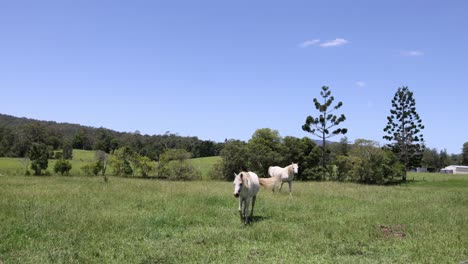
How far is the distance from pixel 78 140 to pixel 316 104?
73.2m

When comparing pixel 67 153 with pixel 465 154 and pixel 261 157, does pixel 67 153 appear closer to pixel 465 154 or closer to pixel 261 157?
pixel 261 157

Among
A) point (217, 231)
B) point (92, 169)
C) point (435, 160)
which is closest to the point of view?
point (217, 231)

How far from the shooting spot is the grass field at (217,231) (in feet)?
29.3

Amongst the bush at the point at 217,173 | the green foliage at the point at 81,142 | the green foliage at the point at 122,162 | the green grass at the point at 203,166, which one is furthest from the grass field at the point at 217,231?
the green foliage at the point at 81,142

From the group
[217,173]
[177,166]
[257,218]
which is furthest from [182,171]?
[257,218]

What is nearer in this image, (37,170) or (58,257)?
(58,257)

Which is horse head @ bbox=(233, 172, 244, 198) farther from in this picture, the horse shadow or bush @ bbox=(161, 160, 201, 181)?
bush @ bbox=(161, 160, 201, 181)

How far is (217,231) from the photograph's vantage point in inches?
450

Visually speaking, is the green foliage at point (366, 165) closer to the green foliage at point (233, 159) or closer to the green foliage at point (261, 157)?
the green foliage at point (261, 157)

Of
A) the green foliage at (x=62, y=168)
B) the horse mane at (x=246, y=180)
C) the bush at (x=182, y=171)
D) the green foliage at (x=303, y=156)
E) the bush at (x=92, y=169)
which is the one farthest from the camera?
the green foliage at (x=303, y=156)

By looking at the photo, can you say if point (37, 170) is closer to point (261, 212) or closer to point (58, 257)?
point (261, 212)

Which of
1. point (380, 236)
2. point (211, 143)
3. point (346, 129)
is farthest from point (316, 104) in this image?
point (211, 143)

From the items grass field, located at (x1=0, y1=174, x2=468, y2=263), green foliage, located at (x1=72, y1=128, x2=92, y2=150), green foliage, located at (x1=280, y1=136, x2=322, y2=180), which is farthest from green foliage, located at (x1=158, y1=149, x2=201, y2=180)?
green foliage, located at (x1=72, y1=128, x2=92, y2=150)

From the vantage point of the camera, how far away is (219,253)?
9.09 meters
